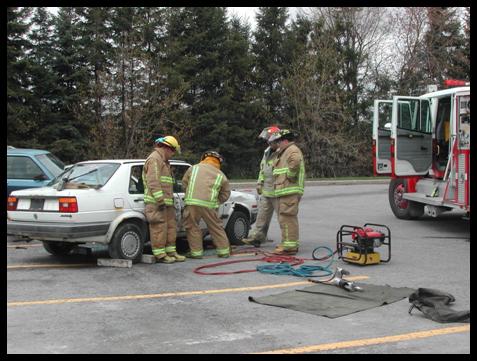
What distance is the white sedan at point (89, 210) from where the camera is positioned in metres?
8.29

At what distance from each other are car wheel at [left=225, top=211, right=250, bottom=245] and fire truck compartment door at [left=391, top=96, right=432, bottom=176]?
169 inches

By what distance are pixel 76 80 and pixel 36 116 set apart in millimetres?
2746

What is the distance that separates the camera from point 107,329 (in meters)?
5.56

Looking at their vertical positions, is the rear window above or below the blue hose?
above

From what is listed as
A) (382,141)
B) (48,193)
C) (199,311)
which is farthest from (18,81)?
(199,311)

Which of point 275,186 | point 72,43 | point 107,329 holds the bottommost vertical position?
point 107,329

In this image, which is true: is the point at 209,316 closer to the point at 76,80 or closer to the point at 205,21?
the point at 76,80

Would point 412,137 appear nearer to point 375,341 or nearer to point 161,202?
point 161,202

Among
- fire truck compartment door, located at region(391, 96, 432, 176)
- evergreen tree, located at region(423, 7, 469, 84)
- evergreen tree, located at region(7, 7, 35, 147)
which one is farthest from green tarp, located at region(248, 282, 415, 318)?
evergreen tree, located at region(423, 7, 469, 84)

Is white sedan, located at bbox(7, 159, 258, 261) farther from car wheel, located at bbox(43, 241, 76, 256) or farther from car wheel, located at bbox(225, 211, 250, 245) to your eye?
car wheel, located at bbox(225, 211, 250, 245)

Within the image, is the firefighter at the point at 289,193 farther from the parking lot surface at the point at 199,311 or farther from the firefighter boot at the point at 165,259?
the firefighter boot at the point at 165,259

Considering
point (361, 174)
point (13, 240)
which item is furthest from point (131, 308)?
point (361, 174)

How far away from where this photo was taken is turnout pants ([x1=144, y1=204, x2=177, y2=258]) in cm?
877

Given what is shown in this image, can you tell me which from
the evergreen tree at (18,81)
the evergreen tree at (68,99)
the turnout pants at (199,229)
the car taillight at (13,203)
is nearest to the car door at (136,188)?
the turnout pants at (199,229)
